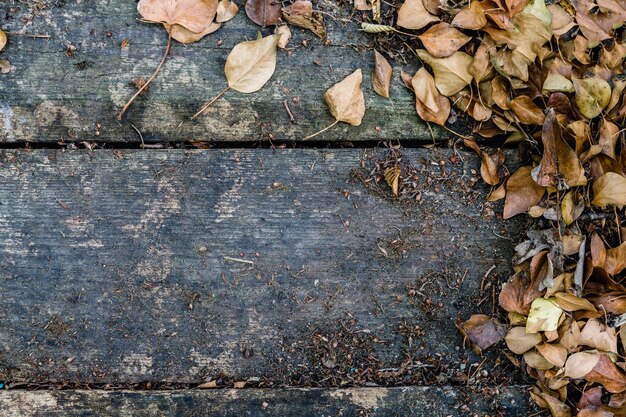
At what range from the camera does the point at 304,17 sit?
5.34 ft

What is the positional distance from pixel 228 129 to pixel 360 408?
92cm

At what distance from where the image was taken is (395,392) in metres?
1.68

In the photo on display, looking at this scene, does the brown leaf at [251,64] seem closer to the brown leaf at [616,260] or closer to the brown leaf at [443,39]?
the brown leaf at [443,39]

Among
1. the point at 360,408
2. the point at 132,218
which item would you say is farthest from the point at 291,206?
the point at 360,408

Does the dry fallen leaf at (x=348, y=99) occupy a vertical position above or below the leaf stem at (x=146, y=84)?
below

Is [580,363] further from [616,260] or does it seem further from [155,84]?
[155,84]

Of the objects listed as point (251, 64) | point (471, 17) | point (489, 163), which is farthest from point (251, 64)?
point (489, 163)

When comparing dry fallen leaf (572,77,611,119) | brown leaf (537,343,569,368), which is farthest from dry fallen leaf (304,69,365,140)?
brown leaf (537,343,569,368)

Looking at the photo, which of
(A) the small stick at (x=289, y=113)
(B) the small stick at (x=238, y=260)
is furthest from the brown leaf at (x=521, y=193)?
(B) the small stick at (x=238, y=260)

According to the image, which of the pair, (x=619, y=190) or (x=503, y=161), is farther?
(x=503, y=161)

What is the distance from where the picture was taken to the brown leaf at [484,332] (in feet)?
5.42

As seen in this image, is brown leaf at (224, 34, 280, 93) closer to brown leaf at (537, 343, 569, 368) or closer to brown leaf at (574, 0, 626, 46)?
brown leaf at (574, 0, 626, 46)

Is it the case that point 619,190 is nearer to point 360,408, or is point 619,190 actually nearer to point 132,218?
point 360,408

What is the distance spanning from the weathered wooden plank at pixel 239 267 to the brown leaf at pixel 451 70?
204mm
